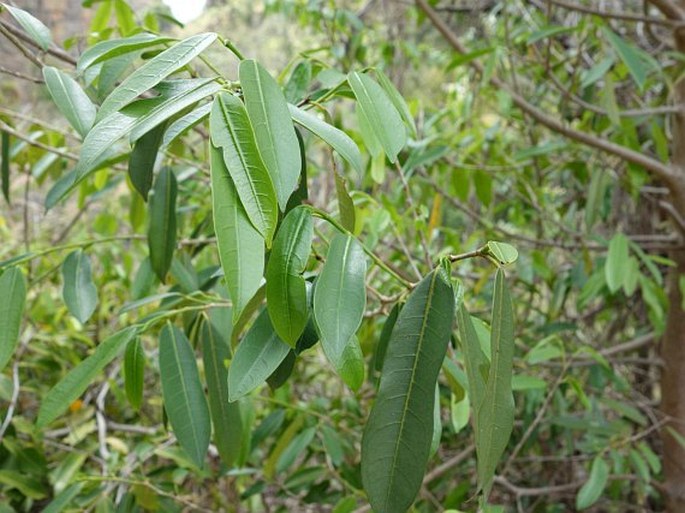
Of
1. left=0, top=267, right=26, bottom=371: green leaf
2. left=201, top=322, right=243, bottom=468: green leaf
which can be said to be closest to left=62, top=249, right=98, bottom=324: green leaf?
left=0, top=267, right=26, bottom=371: green leaf

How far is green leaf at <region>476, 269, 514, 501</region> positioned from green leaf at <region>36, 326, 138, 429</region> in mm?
296

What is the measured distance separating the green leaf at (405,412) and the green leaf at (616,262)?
2.22ft

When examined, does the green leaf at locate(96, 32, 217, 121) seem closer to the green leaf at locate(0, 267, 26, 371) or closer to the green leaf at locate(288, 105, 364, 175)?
the green leaf at locate(288, 105, 364, 175)

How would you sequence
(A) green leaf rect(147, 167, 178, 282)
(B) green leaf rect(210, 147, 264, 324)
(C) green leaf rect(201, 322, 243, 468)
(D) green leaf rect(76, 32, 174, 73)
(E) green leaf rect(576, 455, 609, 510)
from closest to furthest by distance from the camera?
1. (B) green leaf rect(210, 147, 264, 324)
2. (D) green leaf rect(76, 32, 174, 73)
3. (C) green leaf rect(201, 322, 243, 468)
4. (A) green leaf rect(147, 167, 178, 282)
5. (E) green leaf rect(576, 455, 609, 510)

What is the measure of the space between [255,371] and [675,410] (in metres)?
1.02

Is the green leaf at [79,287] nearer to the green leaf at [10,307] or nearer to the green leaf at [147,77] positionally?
the green leaf at [10,307]

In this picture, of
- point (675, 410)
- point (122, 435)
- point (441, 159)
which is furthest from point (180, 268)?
point (675, 410)

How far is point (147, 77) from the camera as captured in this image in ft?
1.31

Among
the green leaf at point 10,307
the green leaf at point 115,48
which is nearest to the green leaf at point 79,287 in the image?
the green leaf at point 10,307

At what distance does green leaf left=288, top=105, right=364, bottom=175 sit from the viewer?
421 mm

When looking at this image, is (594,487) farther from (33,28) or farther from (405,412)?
(33,28)

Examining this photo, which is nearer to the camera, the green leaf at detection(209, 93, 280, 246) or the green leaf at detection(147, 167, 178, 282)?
the green leaf at detection(209, 93, 280, 246)

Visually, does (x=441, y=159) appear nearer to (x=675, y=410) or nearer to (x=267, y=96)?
(x=675, y=410)

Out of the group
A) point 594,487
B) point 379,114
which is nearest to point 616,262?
point 594,487
